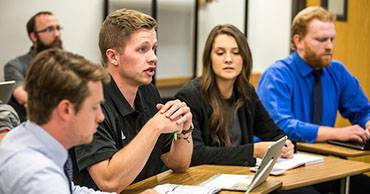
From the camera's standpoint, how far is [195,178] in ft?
7.38

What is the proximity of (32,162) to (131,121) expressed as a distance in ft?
2.99

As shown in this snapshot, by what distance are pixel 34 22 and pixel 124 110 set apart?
8.00 feet

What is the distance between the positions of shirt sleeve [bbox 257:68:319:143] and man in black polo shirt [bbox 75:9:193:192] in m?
1.05

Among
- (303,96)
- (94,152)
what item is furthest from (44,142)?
(303,96)

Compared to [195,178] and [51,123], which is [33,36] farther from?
[51,123]

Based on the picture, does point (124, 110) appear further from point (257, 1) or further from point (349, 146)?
point (257, 1)

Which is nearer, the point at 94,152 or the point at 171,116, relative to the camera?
the point at 94,152

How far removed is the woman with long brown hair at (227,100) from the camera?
2.82m

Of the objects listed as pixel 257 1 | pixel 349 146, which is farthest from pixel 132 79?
pixel 257 1

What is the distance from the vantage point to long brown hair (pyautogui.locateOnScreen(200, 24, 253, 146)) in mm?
2832

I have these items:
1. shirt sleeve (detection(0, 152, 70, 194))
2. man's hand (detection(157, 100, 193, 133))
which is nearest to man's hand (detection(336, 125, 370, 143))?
man's hand (detection(157, 100, 193, 133))

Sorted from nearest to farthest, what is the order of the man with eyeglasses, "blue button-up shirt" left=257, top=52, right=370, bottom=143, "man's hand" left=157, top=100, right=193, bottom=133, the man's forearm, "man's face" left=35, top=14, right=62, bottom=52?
"man's hand" left=157, top=100, right=193, bottom=133, the man's forearm, "blue button-up shirt" left=257, top=52, right=370, bottom=143, the man with eyeglasses, "man's face" left=35, top=14, right=62, bottom=52

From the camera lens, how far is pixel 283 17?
225 inches

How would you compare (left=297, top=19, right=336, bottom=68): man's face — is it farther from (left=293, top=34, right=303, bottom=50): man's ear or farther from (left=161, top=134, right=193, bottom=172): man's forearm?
(left=161, top=134, right=193, bottom=172): man's forearm
